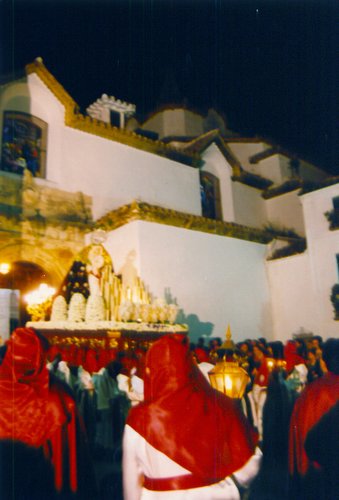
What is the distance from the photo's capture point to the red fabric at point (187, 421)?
90.4 inches

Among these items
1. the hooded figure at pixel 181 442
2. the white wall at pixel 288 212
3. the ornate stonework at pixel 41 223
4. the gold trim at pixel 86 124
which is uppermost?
the gold trim at pixel 86 124

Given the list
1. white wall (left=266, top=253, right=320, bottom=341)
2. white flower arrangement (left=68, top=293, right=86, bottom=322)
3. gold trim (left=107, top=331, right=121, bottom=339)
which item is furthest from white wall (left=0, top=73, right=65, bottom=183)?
white wall (left=266, top=253, right=320, bottom=341)

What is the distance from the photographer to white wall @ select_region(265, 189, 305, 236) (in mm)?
17047

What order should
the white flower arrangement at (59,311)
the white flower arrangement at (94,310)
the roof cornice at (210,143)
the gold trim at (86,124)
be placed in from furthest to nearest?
the roof cornice at (210,143) → the gold trim at (86,124) → the white flower arrangement at (59,311) → the white flower arrangement at (94,310)

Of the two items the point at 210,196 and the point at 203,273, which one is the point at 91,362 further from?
the point at 210,196

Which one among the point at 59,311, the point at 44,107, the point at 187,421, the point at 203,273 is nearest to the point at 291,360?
the point at 59,311

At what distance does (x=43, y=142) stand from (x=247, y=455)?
11373mm

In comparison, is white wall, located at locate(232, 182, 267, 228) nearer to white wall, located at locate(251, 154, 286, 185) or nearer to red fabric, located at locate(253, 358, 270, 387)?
white wall, located at locate(251, 154, 286, 185)

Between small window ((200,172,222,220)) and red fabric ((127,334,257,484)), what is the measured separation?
1340 centimetres

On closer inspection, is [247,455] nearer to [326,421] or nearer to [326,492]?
[326,421]

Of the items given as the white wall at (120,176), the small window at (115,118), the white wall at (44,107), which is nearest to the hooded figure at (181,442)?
the white wall at (120,176)

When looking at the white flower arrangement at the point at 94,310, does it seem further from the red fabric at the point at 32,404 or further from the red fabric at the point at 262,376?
the red fabric at the point at 32,404

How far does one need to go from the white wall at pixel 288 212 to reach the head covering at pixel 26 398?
15.3 metres

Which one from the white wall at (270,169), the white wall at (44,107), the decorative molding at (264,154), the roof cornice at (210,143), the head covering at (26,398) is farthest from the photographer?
the decorative molding at (264,154)
